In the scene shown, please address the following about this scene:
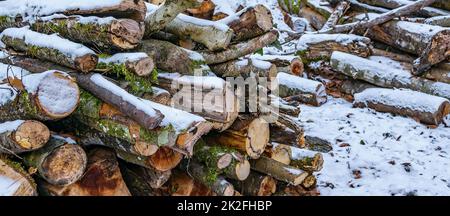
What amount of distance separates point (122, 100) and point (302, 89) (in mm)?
4680

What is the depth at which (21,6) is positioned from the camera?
17.0ft

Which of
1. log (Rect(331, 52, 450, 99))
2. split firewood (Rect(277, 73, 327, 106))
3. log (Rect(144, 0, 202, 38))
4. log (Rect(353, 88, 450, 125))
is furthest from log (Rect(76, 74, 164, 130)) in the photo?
log (Rect(331, 52, 450, 99))

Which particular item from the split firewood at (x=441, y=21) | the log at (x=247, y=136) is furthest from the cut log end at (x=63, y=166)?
the split firewood at (x=441, y=21)

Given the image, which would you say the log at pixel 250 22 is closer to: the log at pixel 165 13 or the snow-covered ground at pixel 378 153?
the log at pixel 165 13

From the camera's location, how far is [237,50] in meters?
5.31

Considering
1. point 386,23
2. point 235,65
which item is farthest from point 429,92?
point 235,65

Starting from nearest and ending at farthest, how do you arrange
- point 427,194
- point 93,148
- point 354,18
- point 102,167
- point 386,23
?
point 102,167 → point 93,148 → point 427,194 → point 386,23 → point 354,18

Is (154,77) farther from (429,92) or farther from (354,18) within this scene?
(354,18)

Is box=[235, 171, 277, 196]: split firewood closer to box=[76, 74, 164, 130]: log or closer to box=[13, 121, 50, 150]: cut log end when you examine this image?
box=[76, 74, 164, 130]: log

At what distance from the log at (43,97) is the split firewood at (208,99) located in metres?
1.06

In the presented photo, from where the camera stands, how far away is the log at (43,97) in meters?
3.33

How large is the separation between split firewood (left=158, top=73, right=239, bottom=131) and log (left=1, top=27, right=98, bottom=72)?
34.2 inches

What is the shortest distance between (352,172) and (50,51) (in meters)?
3.78
